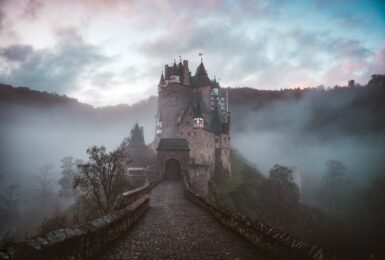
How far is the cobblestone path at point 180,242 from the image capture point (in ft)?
27.6

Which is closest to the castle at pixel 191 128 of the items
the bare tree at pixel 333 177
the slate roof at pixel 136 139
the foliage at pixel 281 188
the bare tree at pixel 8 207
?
the slate roof at pixel 136 139

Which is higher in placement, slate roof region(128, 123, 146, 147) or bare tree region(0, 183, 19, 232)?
slate roof region(128, 123, 146, 147)

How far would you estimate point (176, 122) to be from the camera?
220 ft

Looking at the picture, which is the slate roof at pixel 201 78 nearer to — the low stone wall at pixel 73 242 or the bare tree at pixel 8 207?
the bare tree at pixel 8 207

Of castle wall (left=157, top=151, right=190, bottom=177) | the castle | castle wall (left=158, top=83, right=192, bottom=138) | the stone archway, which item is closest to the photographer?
castle wall (left=157, top=151, right=190, bottom=177)

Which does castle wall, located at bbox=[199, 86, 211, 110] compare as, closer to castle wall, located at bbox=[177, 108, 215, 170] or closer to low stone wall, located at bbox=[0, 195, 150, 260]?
castle wall, located at bbox=[177, 108, 215, 170]

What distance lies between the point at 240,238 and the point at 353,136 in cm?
16142

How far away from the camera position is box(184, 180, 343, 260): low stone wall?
20.6 feet

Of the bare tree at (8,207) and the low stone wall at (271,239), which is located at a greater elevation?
the low stone wall at (271,239)

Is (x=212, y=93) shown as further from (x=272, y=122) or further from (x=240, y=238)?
(x=272, y=122)

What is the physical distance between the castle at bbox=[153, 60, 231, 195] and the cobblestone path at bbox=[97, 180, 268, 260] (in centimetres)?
2923

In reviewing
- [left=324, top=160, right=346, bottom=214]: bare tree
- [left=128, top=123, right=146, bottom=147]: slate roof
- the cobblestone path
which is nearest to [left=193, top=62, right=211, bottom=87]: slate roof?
[left=128, top=123, right=146, bottom=147]: slate roof

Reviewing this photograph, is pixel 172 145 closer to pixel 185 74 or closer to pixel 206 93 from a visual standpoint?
pixel 206 93

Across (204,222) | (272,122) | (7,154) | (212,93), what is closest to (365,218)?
(212,93)
